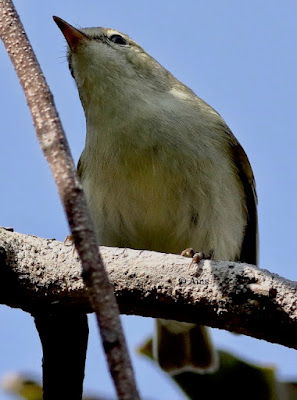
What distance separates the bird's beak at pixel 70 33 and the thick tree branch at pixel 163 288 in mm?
2056

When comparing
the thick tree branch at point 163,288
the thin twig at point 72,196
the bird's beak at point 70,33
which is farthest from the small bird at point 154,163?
Result: the thin twig at point 72,196

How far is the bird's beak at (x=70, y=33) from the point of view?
5.03 m

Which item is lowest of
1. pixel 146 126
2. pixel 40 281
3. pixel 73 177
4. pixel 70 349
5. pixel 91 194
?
pixel 73 177

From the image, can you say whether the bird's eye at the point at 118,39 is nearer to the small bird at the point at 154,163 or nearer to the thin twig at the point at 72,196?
the small bird at the point at 154,163

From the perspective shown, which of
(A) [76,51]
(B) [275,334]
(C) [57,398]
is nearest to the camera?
(B) [275,334]

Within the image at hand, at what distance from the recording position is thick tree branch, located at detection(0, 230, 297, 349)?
9.77ft

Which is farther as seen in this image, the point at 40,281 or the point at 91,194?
the point at 91,194

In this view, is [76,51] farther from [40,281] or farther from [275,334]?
[275,334]

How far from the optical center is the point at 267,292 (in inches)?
118

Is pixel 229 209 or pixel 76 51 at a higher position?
pixel 76 51

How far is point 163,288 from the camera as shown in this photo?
10.3 feet

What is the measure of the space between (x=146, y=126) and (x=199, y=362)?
193 centimetres

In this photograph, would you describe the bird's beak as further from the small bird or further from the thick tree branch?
the thick tree branch

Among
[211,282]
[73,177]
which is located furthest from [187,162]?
[73,177]
